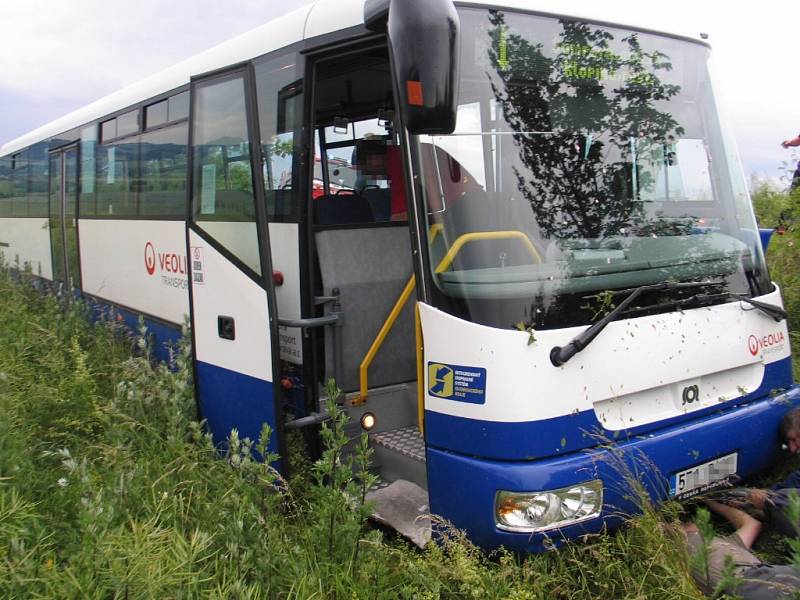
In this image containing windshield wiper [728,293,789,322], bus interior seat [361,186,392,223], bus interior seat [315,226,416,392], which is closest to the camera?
windshield wiper [728,293,789,322]

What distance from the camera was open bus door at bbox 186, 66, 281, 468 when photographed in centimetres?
421

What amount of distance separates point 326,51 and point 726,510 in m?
3.20

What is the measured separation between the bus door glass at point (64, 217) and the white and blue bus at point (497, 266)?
473 centimetres

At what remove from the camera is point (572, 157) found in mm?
3689

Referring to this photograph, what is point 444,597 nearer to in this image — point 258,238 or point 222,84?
point 258,238

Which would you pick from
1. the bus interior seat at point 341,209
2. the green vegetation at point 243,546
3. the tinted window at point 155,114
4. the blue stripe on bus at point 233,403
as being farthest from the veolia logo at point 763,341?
the tinted window at point 155,114

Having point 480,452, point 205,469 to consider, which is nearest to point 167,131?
point 205,469

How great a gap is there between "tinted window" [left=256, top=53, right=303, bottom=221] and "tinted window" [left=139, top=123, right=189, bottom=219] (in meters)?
1.49

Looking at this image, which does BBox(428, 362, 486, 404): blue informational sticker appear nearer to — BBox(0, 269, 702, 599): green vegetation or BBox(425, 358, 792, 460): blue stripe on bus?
BBox(425, 358, 792, 460): blue stripe on bus

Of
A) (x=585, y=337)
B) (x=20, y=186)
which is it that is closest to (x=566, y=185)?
(x=585, y=337)

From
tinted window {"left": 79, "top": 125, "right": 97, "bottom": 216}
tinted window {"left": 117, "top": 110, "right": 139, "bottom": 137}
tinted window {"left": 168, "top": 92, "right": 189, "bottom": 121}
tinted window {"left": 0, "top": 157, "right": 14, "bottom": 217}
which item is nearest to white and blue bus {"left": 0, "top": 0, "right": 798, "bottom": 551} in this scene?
tinted window {"left": 168, "top": 92, "right": 189, "bottom": 121}

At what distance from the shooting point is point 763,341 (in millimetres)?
3982

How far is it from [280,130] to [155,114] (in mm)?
2706

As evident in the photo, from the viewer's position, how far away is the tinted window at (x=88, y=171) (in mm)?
8352
